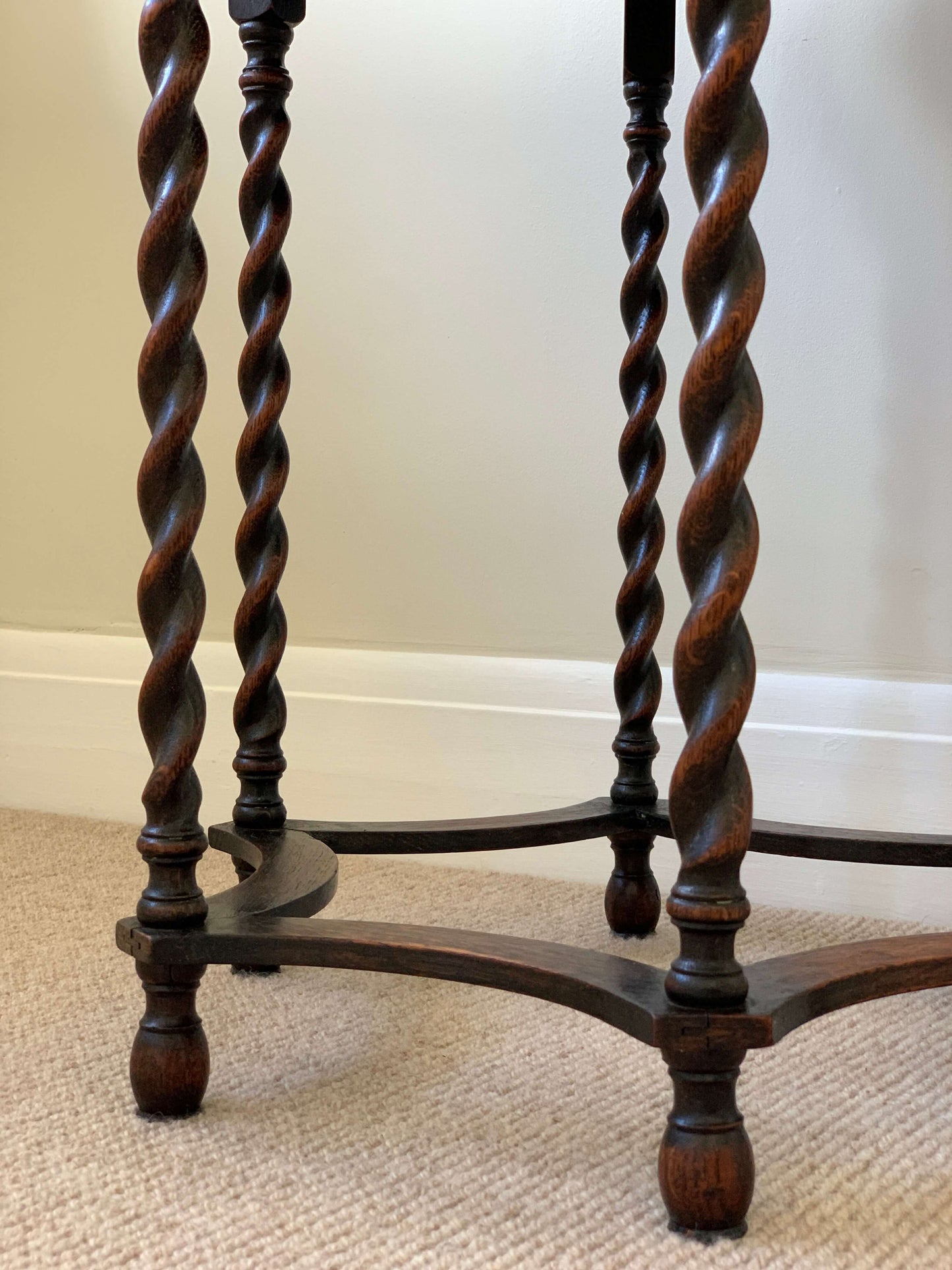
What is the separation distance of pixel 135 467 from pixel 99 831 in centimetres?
37

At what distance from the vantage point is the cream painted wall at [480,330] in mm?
1020

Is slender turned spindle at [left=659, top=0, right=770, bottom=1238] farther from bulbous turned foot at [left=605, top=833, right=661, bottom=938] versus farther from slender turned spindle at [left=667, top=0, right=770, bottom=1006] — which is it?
bulbous turned foot at [left=605, top=833, right=661, bottom=938]

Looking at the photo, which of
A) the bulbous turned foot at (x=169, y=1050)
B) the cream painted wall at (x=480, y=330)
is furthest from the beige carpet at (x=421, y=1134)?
the cream painted wall at (x=480, y=330)

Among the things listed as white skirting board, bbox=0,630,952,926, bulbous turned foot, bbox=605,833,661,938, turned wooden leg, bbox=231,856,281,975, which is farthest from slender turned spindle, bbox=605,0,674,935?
turned wooden leg, bbox=231,856,281,975

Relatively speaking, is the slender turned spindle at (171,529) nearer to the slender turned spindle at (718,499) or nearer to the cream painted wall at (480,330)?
the slender turned spindle at (718,499)

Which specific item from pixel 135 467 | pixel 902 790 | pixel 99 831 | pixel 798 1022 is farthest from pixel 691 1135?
pixel 135 467

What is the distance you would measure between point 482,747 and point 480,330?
0.38 metres

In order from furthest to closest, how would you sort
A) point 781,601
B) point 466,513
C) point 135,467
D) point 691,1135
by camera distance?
point 135,467
point 466,513
point 781,601
point 691,1135

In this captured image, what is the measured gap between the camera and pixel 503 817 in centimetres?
91

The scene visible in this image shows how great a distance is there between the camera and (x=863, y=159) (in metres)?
1.02

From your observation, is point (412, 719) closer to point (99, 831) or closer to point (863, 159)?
point (99, 831)

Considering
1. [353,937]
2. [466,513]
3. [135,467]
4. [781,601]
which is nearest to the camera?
[353,937]

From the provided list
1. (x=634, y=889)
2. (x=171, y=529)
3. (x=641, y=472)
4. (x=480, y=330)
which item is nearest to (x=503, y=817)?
(x=634, y=889)

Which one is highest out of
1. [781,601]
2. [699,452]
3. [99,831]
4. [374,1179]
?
[699,452]
